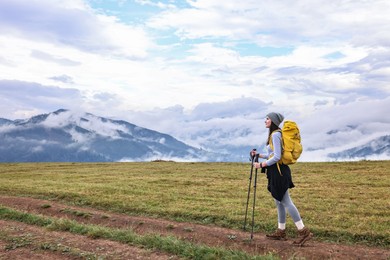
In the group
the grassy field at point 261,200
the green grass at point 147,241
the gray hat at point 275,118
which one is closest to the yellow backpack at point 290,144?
the gray hat at point 275,118

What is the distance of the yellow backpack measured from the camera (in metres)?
11.5

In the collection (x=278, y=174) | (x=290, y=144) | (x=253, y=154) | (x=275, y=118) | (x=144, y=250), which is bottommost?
(x=144, y=250)

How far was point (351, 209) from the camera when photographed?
57.6ft

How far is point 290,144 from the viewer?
11.6m

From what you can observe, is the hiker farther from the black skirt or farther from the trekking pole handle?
the trekking pole handle

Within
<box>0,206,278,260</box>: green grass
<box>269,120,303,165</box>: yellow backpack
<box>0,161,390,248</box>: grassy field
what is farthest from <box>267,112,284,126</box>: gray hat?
<box>0,161,390,248</box>: grassy field

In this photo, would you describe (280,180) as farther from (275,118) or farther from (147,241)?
(147,241)

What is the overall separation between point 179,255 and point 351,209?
32.8 feet

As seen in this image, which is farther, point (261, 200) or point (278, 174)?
point (261, 200)

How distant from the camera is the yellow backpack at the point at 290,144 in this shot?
11547mm

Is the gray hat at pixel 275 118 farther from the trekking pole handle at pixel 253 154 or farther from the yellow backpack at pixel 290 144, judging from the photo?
the trekking pole handle at pixel 253 154

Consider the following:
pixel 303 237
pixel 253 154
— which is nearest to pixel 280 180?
pixel 253 154

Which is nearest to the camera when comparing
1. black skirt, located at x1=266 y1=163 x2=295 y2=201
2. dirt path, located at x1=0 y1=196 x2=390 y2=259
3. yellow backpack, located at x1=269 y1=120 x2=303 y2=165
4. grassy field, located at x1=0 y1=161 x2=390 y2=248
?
dirt path, located at x1=0 y1=196 x2=390 y2=259

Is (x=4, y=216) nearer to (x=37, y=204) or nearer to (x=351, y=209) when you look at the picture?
(x=37, y=204)
